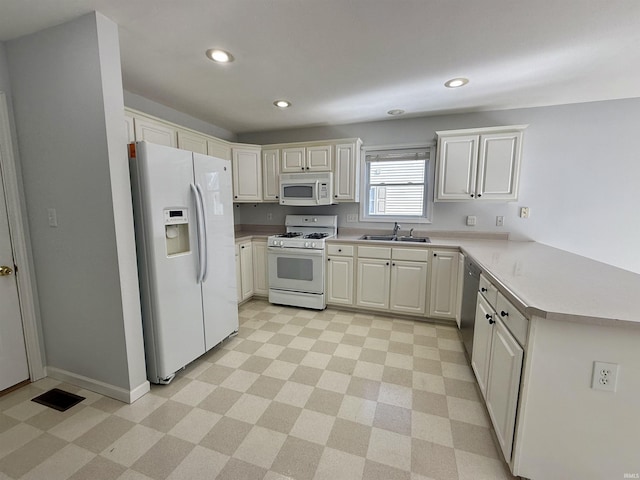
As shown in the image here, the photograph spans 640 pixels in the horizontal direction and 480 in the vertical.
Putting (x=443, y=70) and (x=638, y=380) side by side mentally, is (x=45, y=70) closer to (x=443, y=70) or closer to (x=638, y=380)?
(x=443, y=70)

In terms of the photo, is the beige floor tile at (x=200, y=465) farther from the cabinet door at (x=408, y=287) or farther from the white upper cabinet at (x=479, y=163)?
the white upper cabinet at (x=479, y=163)

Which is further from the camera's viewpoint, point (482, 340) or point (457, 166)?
point (457, 166)

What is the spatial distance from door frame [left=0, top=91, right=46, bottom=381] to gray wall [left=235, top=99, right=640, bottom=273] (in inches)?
159

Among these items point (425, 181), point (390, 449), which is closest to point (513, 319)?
point (390, 449)

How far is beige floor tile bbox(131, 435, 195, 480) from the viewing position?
1338 millimetres

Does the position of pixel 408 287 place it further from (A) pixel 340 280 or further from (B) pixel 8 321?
(B) pixel 8 321

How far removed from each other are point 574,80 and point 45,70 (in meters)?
4.05

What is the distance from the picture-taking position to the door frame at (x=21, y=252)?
1846 mm

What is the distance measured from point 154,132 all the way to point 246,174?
131 centimetres

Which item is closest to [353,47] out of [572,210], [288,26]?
[288,26]

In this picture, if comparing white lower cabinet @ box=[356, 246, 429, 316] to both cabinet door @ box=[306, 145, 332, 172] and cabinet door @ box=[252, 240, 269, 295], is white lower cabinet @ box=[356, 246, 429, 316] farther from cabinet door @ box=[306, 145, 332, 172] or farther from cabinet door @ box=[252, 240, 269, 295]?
cabinet door @ box=[252, 240, 269, 295]

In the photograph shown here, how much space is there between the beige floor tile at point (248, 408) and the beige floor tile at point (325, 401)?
0.30m

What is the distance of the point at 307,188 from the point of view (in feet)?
11.5

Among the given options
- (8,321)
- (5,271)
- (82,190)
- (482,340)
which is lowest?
(482,340)
